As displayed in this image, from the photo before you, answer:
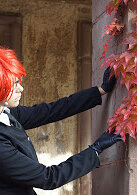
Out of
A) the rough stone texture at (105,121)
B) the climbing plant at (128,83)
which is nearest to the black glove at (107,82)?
the rough stone texture at (105,121)

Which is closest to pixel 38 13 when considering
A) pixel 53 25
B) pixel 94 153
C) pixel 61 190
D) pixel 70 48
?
pixel 53 25

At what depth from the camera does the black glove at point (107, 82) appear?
2.27 m

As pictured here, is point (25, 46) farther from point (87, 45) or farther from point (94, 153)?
point (94, 153)

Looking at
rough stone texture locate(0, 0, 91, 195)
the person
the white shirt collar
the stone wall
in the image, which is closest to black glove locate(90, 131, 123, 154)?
the person

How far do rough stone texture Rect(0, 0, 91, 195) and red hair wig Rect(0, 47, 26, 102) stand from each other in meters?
3.01

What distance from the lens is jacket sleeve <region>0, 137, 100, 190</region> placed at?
1739 millimetres

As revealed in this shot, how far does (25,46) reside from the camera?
4.84 m

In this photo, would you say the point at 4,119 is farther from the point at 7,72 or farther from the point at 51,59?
the point at 51,59

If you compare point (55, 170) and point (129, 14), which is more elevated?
point (129, 14)

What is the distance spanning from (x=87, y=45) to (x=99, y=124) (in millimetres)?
2532

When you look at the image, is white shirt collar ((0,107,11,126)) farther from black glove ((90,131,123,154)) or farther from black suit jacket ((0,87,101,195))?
black glove ((90,131,123,154))

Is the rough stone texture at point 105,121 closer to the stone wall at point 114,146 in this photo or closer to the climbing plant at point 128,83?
the stone wall at point 114,146

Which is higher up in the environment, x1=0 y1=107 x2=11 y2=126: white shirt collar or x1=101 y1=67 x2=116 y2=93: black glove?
x1=101 y1=67 x2=116 y2=93: black glove

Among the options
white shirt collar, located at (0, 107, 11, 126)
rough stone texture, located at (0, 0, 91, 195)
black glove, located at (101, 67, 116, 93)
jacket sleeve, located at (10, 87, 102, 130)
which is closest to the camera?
white shirt collar, located at (0, 107, 11, 126)
